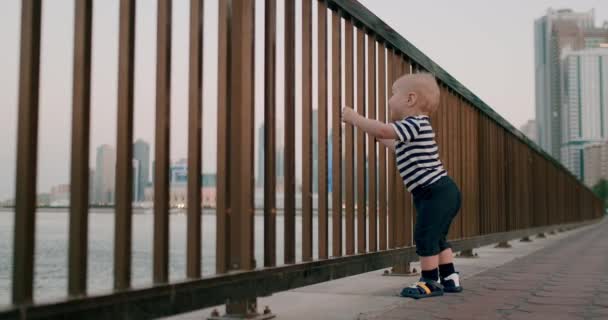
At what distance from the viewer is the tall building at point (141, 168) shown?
2.15 metres

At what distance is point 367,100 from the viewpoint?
13.9 feet

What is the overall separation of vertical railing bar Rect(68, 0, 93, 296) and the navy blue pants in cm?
212

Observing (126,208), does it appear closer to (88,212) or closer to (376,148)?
(88,212)

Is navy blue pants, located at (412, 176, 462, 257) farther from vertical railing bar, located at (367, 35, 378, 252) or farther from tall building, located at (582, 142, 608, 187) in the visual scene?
tall building, located at (582, 142, 608, 187)

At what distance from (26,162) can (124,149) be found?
0.40 meters

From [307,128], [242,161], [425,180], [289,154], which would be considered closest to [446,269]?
[425,180]

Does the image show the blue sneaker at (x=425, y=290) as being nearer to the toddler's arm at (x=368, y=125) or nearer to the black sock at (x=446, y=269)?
the black sock at (x=446, y=269)

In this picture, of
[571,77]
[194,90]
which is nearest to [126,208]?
[194,90]

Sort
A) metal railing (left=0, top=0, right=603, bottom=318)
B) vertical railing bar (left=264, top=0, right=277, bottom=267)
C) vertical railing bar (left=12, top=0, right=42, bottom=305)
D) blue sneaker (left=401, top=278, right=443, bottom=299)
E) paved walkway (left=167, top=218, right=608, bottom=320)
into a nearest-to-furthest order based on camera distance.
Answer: vertical railing bar (left=12, top=0, right=42, bottom=305)
metal railing (left=0, top=0, right=603, bottom=318)
vertical railing bar (left=264, top=0, right=277, bottom=267)
paved walkway (left=167, top=218, right=608, bottom=320)
blue sneaker (left=401, top=278, right=443, bottom=299)

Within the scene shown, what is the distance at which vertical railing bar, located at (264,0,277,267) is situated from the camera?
9.30 feet

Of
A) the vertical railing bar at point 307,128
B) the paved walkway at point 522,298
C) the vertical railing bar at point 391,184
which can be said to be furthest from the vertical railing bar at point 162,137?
the vertical railing bar at point 391,184

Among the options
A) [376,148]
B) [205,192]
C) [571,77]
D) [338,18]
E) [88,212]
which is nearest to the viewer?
[88,212]

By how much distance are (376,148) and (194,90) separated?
1.92 m

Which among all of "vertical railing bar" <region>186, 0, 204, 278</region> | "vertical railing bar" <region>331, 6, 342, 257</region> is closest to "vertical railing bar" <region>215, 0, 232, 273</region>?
"vertical railing bar" <region>186, 0, 204, 278</region>
